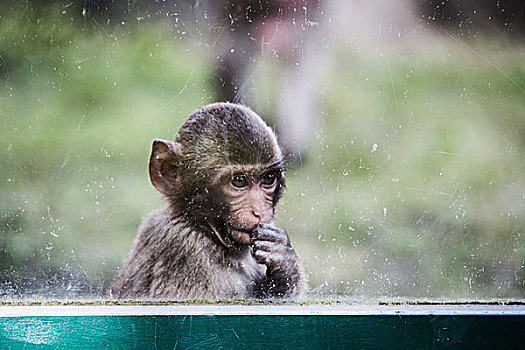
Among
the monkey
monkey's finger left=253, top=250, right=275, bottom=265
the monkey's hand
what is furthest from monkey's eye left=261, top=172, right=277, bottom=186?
monkey's finger left=253, top=250, right=275, bottom=265

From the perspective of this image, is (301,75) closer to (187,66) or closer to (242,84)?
(242,84)

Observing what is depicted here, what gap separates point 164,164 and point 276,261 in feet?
1.93

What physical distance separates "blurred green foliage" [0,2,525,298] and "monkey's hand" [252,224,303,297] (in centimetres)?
6

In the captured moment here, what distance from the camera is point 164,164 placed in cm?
233

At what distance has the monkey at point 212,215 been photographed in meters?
2.32

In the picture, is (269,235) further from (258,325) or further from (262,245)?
(258,325)

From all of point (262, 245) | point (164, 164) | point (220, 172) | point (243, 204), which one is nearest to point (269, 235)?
point (262, 245)

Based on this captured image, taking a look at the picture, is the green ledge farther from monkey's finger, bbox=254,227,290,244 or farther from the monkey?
monkey's finger, bbox=254,227,290,244

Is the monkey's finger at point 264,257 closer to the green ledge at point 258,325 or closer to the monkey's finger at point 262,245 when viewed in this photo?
the monkey's finger at point 262,245

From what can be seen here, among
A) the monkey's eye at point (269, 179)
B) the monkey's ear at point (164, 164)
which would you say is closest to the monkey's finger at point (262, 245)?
the monkey's eye at point (269, 179)

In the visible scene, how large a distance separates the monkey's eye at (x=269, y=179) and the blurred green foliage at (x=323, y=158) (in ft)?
0.26

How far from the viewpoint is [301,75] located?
7.75 feet

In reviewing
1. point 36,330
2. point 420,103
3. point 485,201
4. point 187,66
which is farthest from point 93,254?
point 485,201

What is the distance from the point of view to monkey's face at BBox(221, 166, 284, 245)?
2.31 metres
